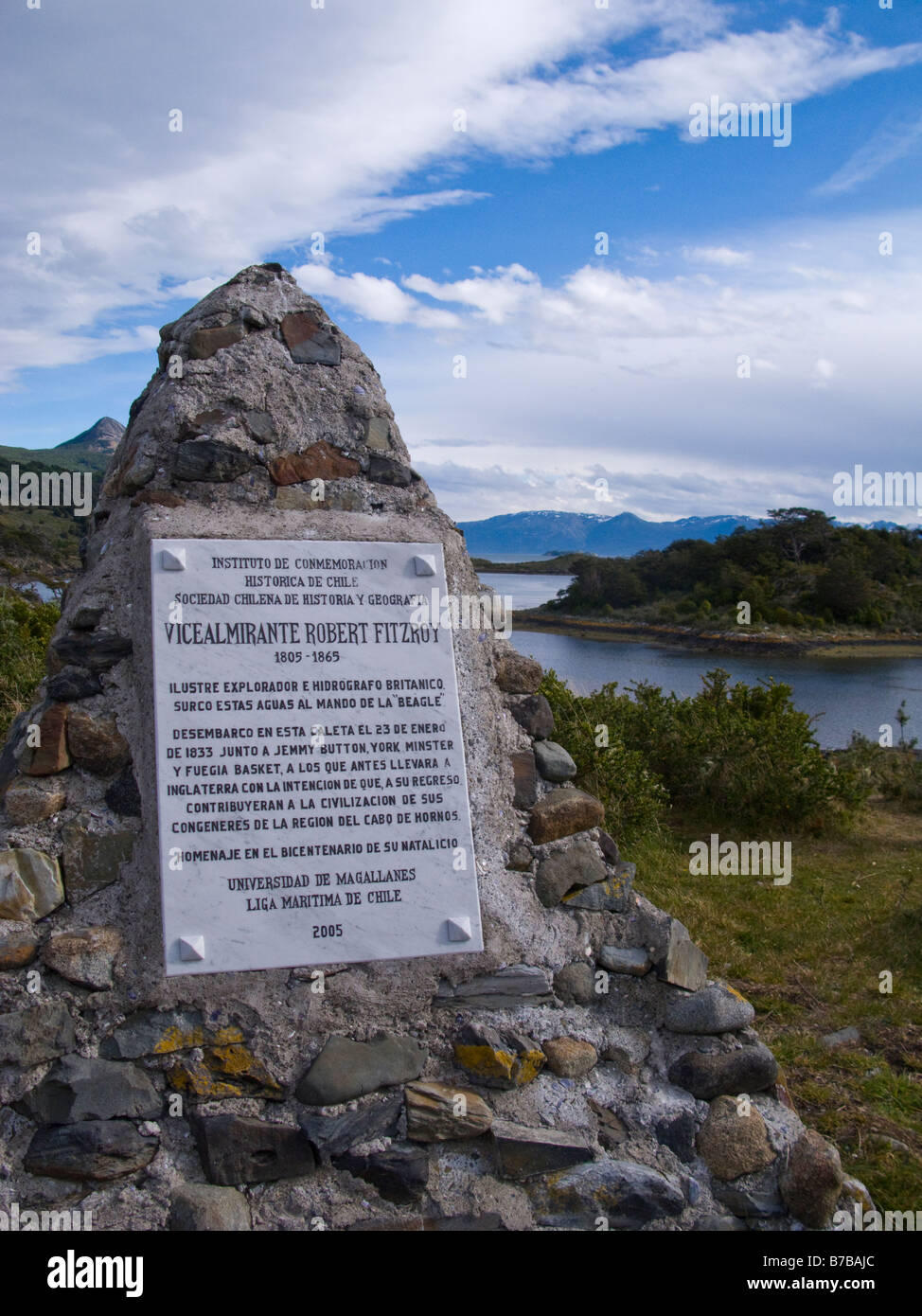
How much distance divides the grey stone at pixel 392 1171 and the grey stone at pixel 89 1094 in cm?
58

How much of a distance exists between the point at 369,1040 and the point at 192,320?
2.55 metres

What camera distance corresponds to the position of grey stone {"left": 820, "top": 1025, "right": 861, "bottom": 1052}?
4031 mm

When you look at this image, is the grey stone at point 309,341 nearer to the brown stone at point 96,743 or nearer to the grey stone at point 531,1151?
the brown stone at point 96,743

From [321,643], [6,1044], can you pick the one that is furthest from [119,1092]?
[321,643]

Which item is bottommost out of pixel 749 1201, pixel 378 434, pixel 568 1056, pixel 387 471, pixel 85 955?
pixel 749 1201

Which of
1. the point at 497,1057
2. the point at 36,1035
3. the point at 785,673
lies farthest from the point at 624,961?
the point at 785,673

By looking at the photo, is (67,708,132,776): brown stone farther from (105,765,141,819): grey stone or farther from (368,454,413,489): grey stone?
(368,454,413,489): grey stone

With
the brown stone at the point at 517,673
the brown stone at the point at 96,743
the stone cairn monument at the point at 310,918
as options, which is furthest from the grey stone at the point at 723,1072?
the brown stone at the point at 96,743

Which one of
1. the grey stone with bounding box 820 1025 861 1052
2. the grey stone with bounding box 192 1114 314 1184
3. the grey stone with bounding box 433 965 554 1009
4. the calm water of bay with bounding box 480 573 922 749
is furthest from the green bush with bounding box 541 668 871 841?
the grey stone with bounding box 192 1114 314 1184

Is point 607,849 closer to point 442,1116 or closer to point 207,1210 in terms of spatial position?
point 442,1116

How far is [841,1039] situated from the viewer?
409 centimetres

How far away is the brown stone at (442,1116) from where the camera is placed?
273 cm

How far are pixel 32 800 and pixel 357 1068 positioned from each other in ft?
4.09
